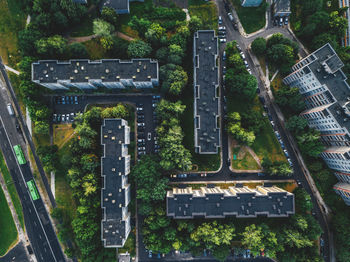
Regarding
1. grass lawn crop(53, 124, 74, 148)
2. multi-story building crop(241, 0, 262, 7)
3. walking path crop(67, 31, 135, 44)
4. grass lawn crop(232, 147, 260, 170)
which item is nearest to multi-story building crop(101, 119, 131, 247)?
grass lawn crop(53, 124, 74, 148)

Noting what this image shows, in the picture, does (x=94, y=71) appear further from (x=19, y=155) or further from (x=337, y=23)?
(x=337, y=23)

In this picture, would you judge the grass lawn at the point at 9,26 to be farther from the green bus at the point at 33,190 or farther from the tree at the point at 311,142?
the tree at the point at 311,142

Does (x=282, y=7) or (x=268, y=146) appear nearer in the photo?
(x=282, y=7)

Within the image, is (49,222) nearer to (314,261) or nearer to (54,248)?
(54,248)

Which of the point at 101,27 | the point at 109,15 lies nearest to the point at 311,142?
the point at 101,27

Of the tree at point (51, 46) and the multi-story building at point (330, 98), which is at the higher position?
the tree at point (51, 46)

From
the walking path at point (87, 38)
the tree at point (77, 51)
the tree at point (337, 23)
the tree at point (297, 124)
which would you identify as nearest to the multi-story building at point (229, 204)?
the tree at point (297, 124)

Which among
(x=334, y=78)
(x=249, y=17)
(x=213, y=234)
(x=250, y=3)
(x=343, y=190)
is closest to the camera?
(x=213, y=234)
